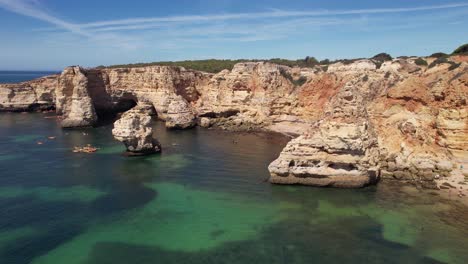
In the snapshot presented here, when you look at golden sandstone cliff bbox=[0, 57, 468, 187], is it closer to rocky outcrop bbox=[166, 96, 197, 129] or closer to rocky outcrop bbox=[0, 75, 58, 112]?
rocky outcrop bbox=[166, 96, 197, 129]

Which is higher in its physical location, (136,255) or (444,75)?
(444,75)

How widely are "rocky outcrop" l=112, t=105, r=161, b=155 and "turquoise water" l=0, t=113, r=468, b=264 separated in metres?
1.83

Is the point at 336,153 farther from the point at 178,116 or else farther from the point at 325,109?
the point at 178,116

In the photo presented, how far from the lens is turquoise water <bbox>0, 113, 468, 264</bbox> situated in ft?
57.9

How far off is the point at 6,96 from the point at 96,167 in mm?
43923

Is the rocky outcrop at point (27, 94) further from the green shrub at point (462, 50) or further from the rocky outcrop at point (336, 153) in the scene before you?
the green shrub at point (462, 50)

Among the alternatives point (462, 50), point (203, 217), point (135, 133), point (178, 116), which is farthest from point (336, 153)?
point (462, 50)

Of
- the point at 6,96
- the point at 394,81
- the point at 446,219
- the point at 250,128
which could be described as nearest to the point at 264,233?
the point at 446,219

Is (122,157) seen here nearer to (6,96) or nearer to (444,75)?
(444,75)

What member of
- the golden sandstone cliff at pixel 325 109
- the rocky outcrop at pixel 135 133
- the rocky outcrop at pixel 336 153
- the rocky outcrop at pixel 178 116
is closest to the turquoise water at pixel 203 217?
the rocky outcrop at pixel 336 153

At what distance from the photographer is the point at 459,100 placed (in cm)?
2730

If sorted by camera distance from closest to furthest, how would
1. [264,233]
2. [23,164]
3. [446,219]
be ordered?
[264,233] → [446,219] → [23,164]

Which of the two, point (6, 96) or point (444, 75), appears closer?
point (444, 75)

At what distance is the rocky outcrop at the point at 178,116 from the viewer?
49125 mm
